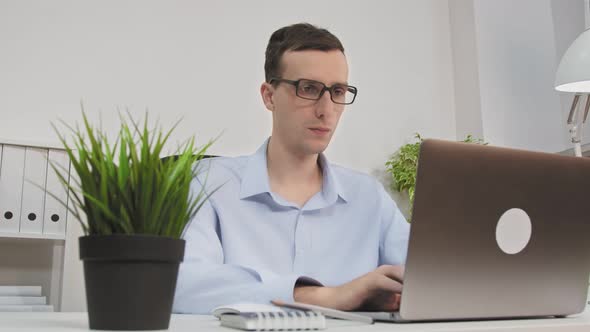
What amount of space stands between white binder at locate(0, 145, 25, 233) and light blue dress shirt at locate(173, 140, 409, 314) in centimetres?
97

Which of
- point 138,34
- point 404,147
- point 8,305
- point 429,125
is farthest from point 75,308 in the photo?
point 429,125

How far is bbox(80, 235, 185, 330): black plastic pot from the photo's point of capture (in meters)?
0.63

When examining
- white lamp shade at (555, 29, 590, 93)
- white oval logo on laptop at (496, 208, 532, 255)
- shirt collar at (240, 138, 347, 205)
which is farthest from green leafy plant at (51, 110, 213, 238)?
white lamp shade at (555, 29, 590, 93)

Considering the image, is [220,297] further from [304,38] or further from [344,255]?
[304,38]

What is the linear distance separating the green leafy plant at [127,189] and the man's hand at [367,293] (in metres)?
0.36

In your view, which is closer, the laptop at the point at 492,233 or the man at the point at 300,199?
the laptop at the point at 492,233

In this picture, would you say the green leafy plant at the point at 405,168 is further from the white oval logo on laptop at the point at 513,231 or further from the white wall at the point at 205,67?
the white oval logo on laptop at the point at 513,231

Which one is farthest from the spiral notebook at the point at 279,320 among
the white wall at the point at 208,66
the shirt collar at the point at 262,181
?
the white wall at the point at 208,66

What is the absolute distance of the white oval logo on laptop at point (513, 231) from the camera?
814mm

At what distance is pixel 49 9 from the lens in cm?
260

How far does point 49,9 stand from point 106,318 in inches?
89.6

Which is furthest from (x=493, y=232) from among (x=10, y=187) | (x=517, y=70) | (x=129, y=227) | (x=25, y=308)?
(x=517, y=70)

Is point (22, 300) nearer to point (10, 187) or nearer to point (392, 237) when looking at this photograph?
point (10, 187)

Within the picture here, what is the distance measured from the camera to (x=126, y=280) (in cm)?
63
